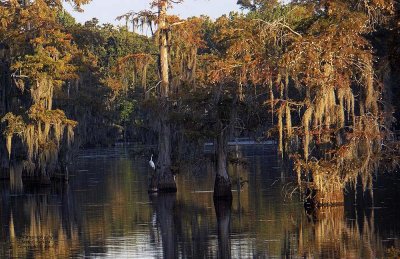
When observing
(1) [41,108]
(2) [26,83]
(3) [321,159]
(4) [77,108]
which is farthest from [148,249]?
(4) [77,108]

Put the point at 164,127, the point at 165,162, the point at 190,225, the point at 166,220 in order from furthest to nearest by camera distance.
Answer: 1. the point at 164,127
2. the point at 165,162
3. the point at 166,220
4. the point at 190,225

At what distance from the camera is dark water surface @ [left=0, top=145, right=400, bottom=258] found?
21.4 metres

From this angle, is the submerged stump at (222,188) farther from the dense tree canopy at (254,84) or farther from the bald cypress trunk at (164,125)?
the bald cypress trunk at (164,125)

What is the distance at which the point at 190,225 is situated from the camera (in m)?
26.9

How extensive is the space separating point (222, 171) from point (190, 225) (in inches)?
248

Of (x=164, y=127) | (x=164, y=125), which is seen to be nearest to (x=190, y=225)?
(x=164, y=125)

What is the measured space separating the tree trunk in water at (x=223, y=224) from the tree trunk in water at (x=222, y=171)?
48 centimetres

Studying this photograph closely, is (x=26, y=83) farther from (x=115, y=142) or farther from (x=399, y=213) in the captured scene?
(x=115, y=142)

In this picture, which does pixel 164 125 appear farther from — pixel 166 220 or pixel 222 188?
pixel 166 220

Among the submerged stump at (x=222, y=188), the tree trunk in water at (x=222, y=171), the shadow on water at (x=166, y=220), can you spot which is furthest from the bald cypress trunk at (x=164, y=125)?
the tree trunk in water at (x=222, y=171)

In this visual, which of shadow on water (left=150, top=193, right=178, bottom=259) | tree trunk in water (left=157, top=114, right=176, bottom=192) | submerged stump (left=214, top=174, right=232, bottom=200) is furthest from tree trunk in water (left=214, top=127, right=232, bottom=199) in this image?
tree trunk in water (left=157, top=114, right=176, bottom=192)

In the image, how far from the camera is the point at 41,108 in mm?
44719

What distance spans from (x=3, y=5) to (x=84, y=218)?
2329 centimetres

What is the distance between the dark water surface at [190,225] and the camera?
21438mm
